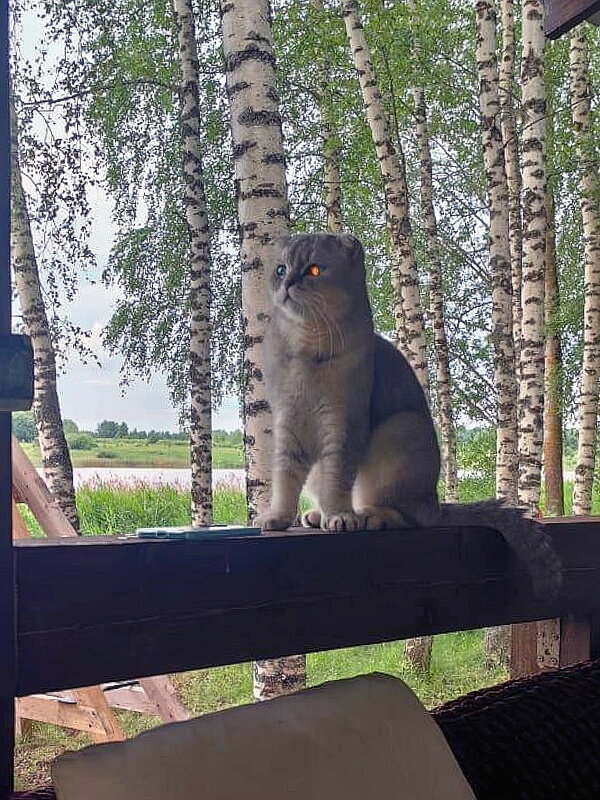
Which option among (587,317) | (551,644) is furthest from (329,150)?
(551,644)

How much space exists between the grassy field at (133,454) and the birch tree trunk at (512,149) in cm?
166

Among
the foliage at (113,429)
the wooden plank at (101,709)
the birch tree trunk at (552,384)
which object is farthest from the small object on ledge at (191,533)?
the birch tree trunk at (552,384)

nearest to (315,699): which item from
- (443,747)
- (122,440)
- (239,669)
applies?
(443,747)

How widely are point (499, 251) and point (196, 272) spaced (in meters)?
1.21

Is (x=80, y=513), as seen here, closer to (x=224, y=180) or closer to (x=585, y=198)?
(x=224, y=180)

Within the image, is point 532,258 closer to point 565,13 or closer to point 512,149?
point 512,149

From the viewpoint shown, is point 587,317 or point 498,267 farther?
point 587,317

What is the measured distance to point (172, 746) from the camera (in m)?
0.79

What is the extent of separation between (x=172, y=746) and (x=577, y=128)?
12.4 feet

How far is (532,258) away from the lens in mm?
3541

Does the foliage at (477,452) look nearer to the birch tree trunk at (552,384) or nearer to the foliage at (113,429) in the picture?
the birch tree trunk at (552,384)

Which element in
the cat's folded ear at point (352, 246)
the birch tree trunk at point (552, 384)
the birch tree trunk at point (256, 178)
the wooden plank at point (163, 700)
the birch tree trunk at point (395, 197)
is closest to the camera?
the cat's folded ear at point (352, 246)

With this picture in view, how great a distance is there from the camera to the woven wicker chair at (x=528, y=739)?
42.6 inches

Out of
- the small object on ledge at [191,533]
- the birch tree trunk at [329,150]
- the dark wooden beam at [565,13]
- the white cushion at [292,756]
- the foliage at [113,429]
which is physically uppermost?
the birch tree trunk at [329,150]
